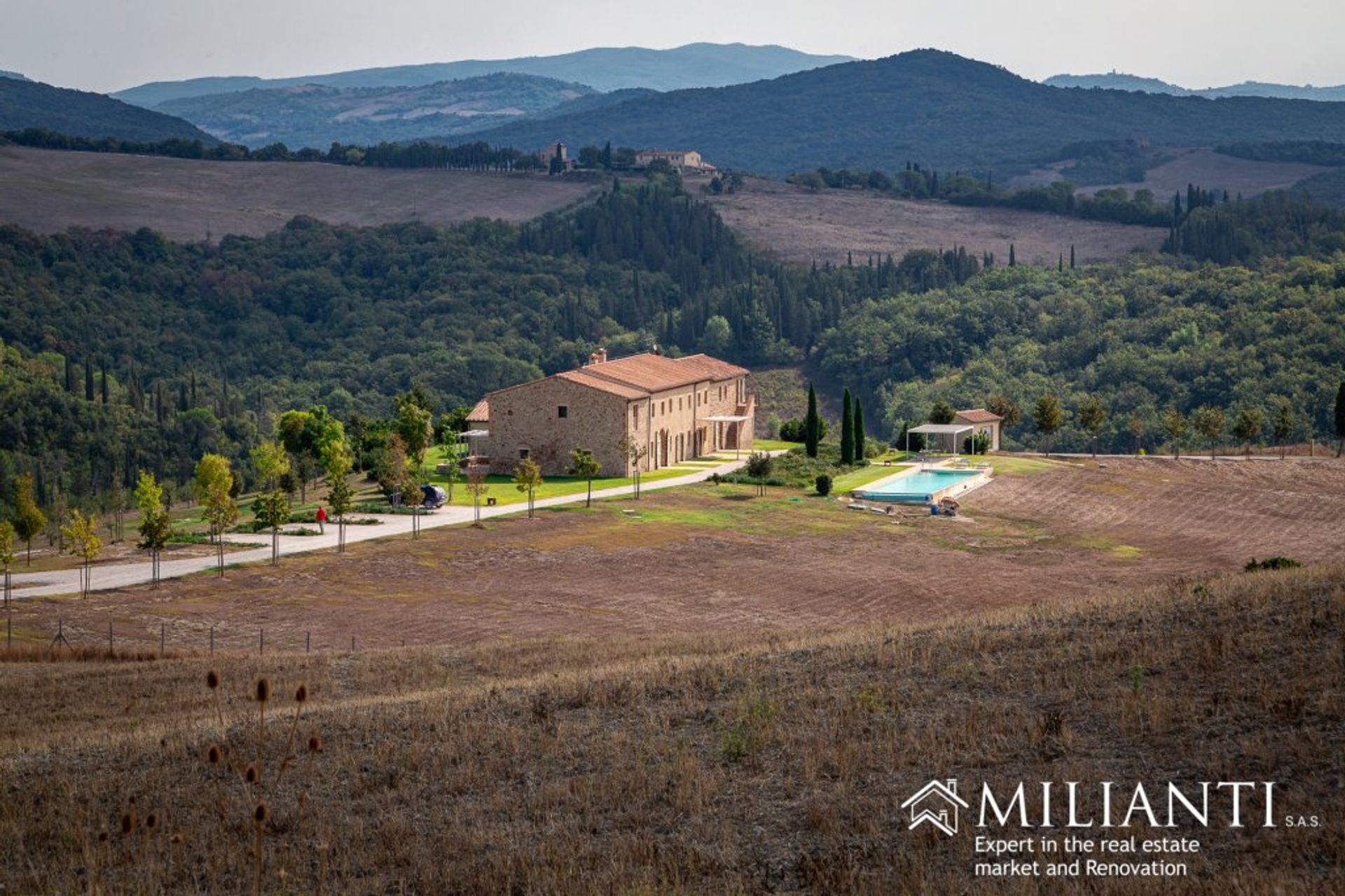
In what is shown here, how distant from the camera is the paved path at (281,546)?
4397cm

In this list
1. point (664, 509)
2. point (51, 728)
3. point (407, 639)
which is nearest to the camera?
point (51, 728)

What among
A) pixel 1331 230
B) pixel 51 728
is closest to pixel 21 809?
pixel 51 728

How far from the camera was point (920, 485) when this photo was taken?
6612 cm

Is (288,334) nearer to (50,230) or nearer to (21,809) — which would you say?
(50,230)

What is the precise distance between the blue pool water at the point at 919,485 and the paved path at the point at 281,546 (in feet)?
24.3

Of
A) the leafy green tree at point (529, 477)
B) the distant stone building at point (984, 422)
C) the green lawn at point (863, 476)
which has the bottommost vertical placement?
the green lawn at point (863, 476)

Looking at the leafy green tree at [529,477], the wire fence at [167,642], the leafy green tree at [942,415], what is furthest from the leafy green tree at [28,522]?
the leafy green tree at [942,415]

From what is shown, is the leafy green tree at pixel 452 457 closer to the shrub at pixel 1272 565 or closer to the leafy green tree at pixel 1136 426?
the shrub at pixel 1272 565

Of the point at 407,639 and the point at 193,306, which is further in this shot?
the point at 193,306

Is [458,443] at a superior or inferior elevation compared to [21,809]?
inferior

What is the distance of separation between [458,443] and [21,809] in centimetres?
5863

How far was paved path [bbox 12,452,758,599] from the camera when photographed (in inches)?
1731

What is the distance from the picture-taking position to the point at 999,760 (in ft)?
57.7

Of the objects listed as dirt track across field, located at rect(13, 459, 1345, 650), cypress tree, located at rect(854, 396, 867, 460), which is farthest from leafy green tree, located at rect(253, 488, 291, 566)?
cypress tree, located at rect(854, 396, 867, 460)
